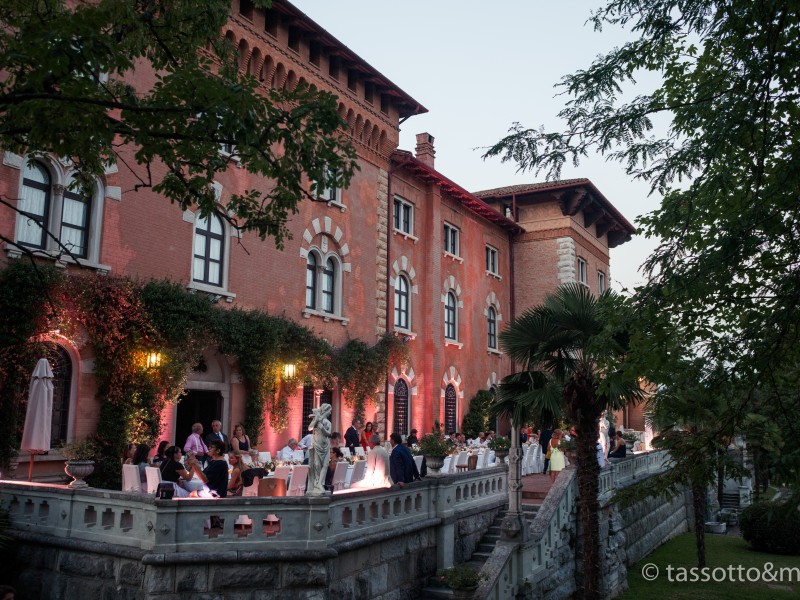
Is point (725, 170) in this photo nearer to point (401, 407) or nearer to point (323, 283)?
point (323, 283)

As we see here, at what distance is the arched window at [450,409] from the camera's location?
88.2 feet

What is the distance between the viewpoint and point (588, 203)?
112 feet

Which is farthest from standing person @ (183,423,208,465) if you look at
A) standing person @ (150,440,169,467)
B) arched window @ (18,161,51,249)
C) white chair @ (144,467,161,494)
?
arched window @ (18,161,51,249)

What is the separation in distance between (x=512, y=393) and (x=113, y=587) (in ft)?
25.9

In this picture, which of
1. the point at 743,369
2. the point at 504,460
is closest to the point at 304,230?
the point at 504,460

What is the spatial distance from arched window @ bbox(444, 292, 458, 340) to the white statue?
17.6 metres

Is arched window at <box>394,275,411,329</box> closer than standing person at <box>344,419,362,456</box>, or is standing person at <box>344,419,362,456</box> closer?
standing person at <box>344,419,362,456</box>

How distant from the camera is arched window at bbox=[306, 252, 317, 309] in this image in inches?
805

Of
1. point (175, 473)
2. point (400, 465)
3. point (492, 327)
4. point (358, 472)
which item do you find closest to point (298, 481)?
point (400, 465)

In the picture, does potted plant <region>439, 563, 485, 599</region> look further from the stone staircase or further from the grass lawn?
the grass lawn

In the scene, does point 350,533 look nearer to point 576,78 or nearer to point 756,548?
point 576,78

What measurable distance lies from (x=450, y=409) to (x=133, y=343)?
14.7 m

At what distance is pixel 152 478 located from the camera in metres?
11.0

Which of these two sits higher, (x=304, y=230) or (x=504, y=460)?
(x=304, y=230)
